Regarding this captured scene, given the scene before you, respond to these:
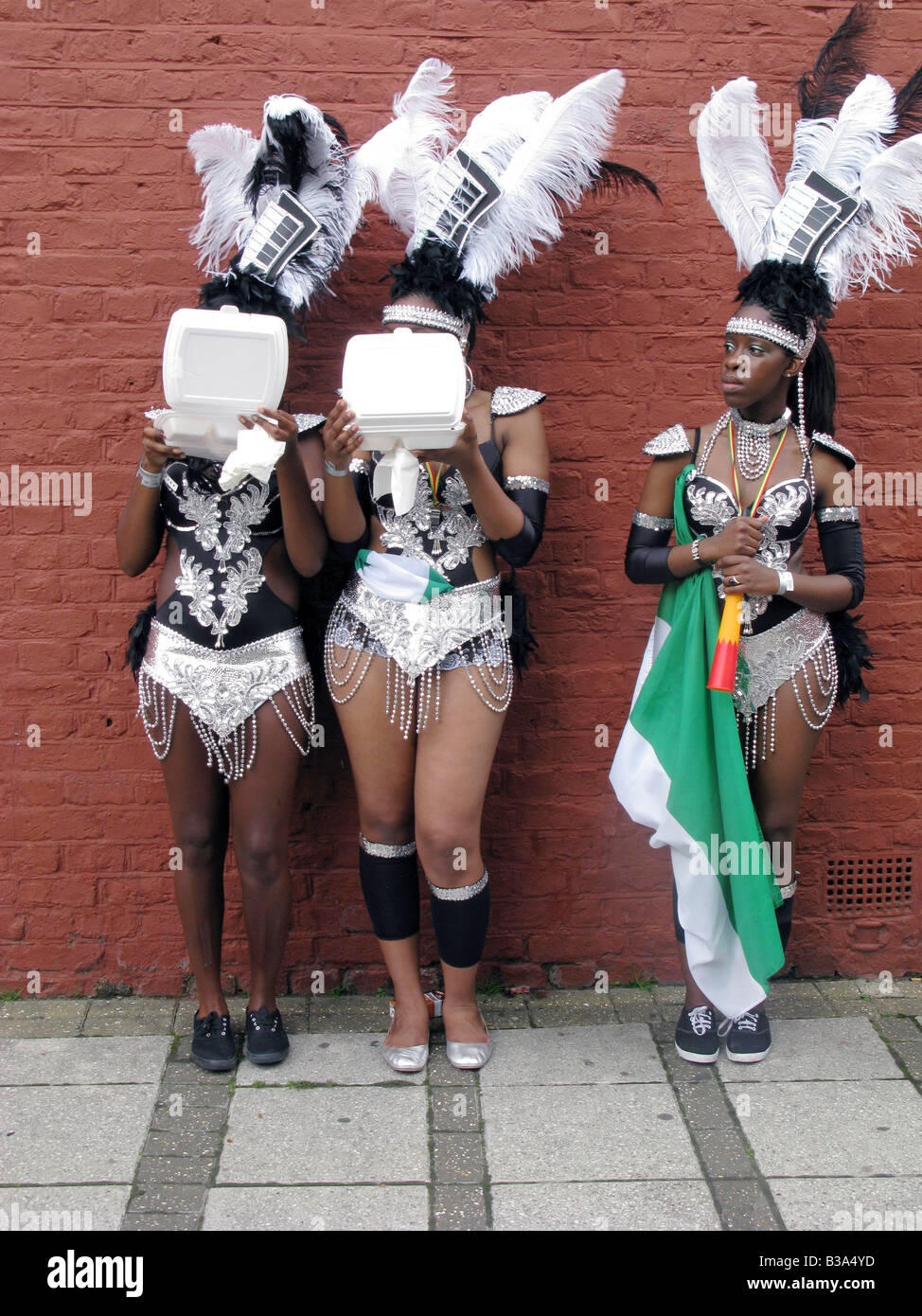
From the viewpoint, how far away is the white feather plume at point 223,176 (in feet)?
11.2

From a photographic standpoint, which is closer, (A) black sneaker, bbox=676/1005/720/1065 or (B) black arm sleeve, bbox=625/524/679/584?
(B) black arm sleeve, bbox=625/524/679/584

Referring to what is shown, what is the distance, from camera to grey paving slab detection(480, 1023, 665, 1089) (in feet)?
11.5

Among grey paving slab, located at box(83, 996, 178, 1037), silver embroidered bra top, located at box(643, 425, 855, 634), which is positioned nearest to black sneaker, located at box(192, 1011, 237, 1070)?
grey paving slab, located at box(83, 996, 178, 1037)

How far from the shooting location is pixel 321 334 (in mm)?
3775

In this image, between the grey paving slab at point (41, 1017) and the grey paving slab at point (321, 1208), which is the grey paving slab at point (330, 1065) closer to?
the grey paving slab at point (321, 1208)

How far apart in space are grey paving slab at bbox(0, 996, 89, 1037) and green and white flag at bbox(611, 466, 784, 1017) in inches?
73.6

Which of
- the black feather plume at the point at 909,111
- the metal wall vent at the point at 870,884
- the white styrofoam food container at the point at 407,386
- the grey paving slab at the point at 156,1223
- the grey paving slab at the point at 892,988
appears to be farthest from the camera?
the metal wall vent at the point at 870,884

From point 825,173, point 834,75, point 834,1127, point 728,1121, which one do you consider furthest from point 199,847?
point 834,75

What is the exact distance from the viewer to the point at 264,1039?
3.57 metres

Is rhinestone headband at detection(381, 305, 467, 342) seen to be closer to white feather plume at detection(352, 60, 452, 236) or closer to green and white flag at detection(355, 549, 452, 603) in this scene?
white feather plume at detection(352, 60, 452, 236)

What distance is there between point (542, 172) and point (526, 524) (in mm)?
968

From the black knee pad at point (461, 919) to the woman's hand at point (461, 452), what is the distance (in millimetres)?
1194

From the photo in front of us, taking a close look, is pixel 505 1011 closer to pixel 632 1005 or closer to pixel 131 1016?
pixel 632 1005

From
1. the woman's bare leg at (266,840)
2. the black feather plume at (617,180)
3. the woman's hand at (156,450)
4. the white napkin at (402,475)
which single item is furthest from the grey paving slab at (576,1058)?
the black feather plume at (617,180)
